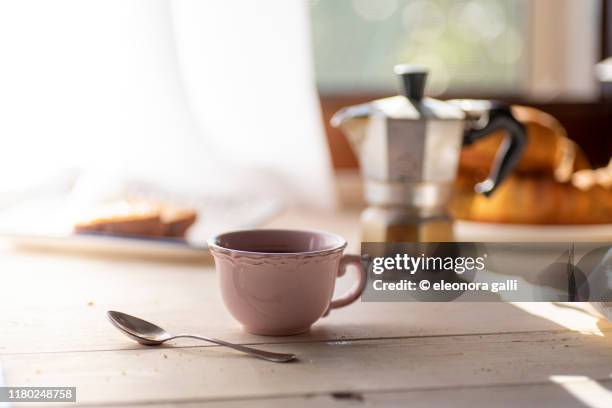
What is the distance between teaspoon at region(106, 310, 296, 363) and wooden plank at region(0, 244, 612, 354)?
0.01 metres

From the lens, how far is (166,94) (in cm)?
110

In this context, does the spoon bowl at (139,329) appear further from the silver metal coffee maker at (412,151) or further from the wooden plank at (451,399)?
the silver metal coffee maker at (412,151)

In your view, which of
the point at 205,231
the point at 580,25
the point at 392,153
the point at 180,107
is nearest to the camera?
the point at 392,153

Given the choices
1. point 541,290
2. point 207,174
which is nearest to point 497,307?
point 541,290

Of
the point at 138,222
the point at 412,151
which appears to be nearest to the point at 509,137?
the point at 412,151

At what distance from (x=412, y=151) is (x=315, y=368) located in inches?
13.1

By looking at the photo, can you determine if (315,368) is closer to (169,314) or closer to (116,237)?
(169,314)

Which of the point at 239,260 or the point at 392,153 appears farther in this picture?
the point at 392,153

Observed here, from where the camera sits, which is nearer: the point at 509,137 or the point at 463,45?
the point at 509,137

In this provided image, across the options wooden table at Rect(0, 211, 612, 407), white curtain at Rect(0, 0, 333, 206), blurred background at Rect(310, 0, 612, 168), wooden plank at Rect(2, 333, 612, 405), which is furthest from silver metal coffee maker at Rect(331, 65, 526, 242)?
blurred background at Rect(310, 0, 612, 168)

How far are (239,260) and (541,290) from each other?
0.32m

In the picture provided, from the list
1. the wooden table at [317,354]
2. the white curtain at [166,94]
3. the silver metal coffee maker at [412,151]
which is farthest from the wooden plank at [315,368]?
the white curtain at [166,94]

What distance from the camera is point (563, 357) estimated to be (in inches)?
23.5

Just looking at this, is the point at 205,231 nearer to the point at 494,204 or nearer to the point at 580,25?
the point at 494,204
